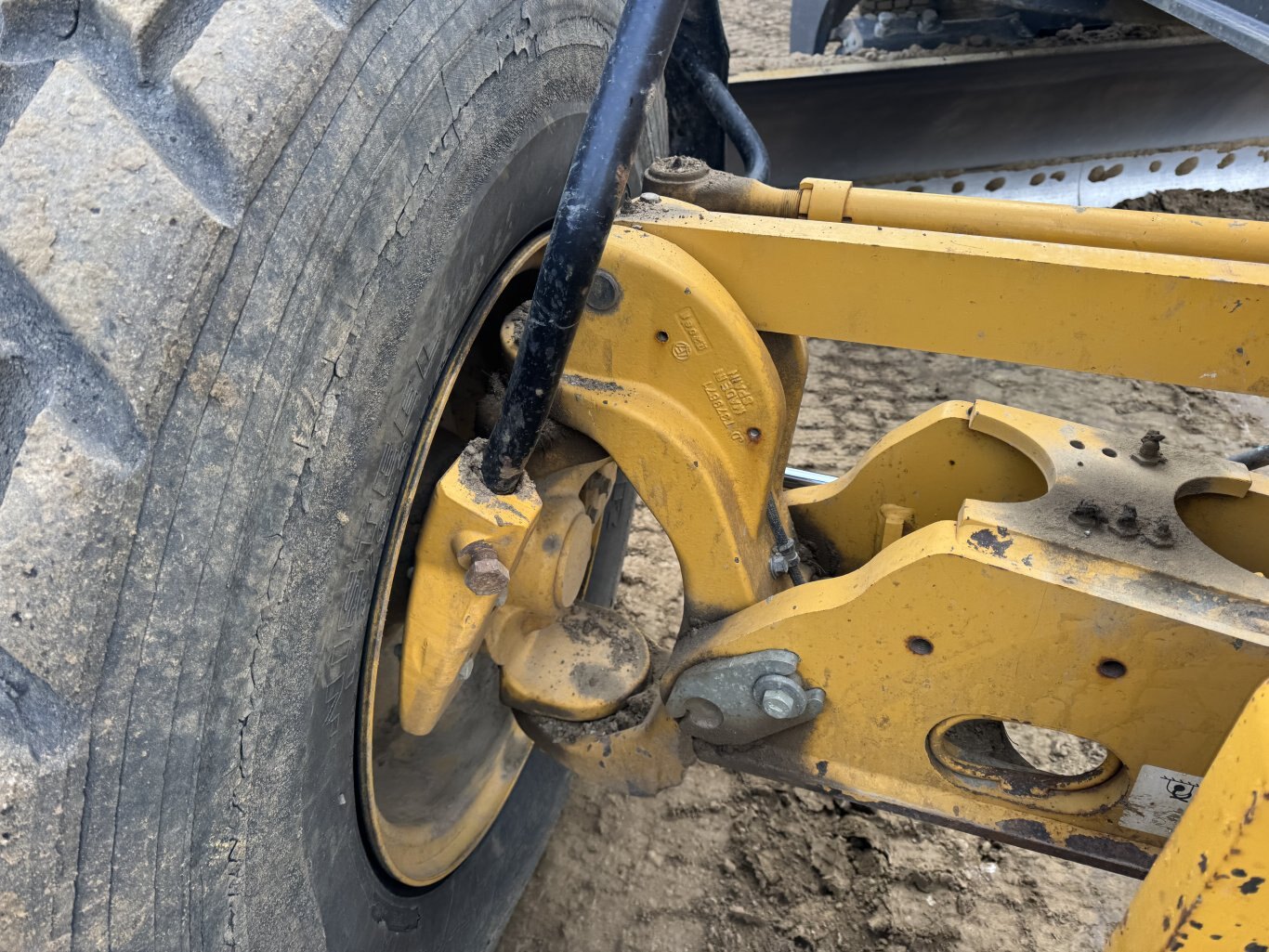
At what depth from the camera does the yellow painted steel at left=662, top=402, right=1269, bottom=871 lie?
992 mm

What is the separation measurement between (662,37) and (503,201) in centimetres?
29

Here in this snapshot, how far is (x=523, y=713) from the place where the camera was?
1.39 meters

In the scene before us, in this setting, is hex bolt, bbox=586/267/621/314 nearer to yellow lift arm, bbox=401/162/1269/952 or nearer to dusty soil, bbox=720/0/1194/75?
yellow lift arm, bbox=401/162/1269/952

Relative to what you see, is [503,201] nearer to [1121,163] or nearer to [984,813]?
[984,813]

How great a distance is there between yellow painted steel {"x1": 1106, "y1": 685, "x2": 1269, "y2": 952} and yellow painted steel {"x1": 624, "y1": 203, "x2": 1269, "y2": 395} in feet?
1.35

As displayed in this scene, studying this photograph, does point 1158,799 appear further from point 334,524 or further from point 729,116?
point 729,116

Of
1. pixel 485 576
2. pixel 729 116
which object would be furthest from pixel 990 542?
pixel 729 116

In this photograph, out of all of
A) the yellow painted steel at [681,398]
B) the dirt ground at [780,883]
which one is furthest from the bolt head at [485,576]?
the dirt ground at [780,883]

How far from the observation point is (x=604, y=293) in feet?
3.55

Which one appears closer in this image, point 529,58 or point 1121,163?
point 529,58

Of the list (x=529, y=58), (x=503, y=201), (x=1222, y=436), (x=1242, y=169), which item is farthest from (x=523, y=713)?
(x=1242, y=169)

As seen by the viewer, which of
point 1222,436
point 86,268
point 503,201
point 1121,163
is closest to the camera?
point 86,268

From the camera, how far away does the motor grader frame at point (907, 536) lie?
3.24 ft

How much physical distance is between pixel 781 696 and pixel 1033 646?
11.7 inches
